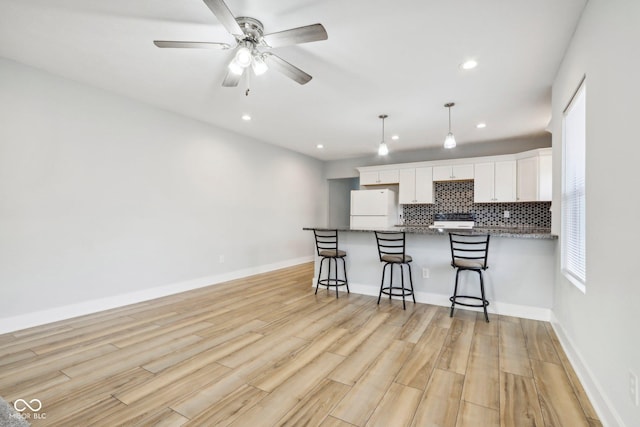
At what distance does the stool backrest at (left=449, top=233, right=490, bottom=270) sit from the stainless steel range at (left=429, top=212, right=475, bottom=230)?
7.66 ft

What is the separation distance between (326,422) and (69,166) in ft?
12.0

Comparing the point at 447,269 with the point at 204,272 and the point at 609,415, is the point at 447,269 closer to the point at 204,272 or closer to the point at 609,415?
the point at 609,415

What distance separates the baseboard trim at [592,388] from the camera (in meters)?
1.50

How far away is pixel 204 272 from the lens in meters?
4.69

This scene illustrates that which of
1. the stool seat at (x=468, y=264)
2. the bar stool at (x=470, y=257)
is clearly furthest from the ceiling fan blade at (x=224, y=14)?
the stool seat at (x=468, y=264)

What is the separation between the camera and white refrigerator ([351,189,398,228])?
604 cm

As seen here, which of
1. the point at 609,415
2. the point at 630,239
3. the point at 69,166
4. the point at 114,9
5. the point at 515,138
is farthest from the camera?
the point at 515,138

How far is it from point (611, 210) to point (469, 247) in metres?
2.07

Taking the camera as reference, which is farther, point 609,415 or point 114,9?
point 114,9

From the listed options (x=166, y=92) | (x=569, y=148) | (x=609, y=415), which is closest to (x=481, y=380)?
(x=609, y=415)

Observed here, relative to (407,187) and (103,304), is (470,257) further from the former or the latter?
(103,304)

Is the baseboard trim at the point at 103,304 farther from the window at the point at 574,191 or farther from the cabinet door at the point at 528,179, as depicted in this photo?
the cabinet door at the point at 528,179

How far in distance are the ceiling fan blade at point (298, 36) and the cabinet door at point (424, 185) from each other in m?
4.56

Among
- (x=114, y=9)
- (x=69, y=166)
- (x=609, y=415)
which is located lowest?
(x=609, y=415)
